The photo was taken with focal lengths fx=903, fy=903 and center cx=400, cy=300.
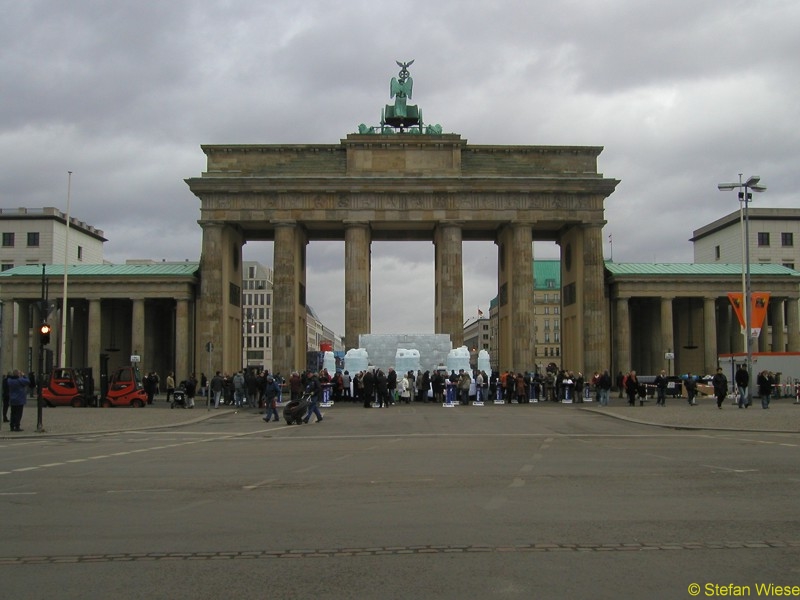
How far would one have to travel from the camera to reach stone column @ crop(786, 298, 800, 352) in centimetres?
7600

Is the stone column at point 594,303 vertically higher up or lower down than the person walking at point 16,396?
higher up

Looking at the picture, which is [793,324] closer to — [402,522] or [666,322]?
[666,322]

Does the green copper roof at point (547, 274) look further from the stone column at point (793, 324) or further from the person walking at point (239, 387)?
the person walking at point (239, 387)

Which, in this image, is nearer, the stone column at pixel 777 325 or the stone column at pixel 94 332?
the stone column at pixel 94 332

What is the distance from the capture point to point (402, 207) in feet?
228

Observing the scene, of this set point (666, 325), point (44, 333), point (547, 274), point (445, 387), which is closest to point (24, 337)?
point (445, 387)

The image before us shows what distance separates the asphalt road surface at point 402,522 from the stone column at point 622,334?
52446 mm

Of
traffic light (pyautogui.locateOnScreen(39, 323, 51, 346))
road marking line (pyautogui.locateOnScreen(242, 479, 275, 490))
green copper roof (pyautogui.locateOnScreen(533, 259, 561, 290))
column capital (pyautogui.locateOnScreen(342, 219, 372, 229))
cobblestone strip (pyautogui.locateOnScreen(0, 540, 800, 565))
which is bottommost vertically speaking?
road marking line (pyautogui.locateOnScreen(242, 479, 275, 490))

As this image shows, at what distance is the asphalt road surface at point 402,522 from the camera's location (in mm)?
7570

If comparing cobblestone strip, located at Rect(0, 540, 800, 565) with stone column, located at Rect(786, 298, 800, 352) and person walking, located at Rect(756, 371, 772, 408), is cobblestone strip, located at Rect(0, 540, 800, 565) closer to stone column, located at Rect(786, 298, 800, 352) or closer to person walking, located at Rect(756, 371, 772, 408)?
person walking, located at Rect(756, 371, 772, 408)

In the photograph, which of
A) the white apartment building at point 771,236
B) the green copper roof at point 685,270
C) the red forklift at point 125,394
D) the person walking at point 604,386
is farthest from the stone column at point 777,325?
the red forklift at point 125,394

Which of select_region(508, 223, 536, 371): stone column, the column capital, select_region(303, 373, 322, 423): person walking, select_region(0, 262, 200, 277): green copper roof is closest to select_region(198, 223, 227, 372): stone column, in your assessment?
select_region(0, 262, 200, 277): green copper roof

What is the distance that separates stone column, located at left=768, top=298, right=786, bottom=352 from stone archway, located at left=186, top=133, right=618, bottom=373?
15.5 meters

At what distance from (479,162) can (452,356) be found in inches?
886
